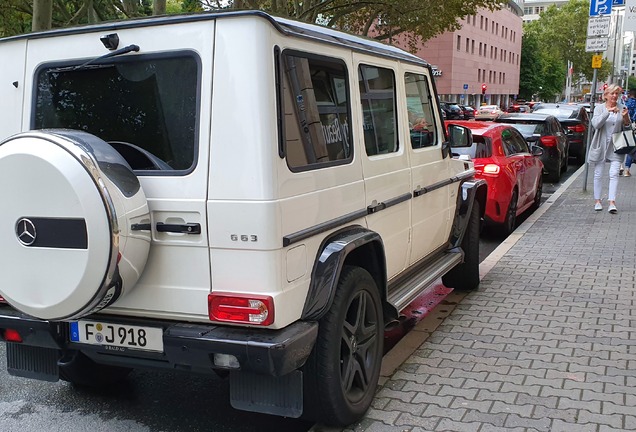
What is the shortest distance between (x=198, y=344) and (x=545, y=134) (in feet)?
42.2

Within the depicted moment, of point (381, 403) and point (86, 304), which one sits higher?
point (86, 304)

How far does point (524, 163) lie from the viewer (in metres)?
9.82

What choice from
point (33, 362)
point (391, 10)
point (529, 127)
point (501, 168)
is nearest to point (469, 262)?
point (501, 168)

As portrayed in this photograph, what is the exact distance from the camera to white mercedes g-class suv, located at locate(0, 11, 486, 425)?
2861mm

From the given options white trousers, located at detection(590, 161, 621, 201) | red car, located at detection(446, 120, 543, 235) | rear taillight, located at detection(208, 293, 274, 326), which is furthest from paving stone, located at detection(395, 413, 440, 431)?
white trousers, located at detection(590, 161, 621, 201)

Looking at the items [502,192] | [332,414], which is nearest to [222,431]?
[332,414]

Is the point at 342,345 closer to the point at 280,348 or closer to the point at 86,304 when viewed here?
the point at 280,348

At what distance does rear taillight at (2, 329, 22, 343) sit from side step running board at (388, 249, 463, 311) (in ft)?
6.95

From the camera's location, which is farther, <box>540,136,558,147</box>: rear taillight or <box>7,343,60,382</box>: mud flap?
<box>540,136,558,147</box>: rear taillight

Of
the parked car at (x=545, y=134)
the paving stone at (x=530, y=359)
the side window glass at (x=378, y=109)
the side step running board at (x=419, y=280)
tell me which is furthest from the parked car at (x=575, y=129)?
the side window glass at (x=378, y=109)

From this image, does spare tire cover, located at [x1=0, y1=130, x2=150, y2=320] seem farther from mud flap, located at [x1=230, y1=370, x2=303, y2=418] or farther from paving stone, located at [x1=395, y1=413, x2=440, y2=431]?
paving stone, located at [x1=395, y1=413, x2=440, y2=431]

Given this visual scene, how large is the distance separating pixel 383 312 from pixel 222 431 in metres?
1.18

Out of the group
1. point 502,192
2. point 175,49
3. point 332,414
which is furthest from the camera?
point 502,192

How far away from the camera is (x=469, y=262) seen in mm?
6141
